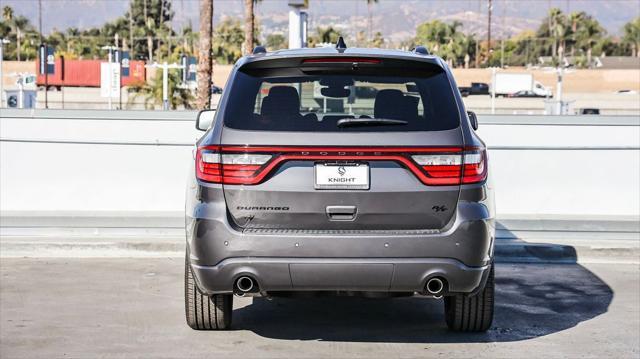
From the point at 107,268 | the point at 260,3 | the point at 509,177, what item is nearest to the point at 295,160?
the point at 107,268

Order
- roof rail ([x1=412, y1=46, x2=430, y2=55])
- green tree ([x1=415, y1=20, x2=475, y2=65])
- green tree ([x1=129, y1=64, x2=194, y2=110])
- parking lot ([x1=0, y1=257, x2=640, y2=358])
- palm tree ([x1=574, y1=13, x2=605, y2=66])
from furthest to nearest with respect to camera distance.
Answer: palm tree ([x1=574, y1=13, x2=605, y2=66]) → green tree ([x1=415, y1=20, x2=475, y2=65]) → green tree ([x1=129, y1=64, x2=194, y2=110]) → roof rail ([x1=412, y1=46, x2=430, y2=55]) → parking lot ([x1=0, y1=257, x2=640, y2=358])

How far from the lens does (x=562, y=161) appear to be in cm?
1364

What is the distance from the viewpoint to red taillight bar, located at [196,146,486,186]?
6.45 m

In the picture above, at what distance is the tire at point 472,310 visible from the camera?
7.42 m

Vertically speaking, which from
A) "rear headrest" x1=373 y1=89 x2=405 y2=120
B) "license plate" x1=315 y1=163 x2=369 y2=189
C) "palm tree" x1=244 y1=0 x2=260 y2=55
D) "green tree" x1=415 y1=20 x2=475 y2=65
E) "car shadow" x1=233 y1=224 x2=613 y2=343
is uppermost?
"green tree" x1=415 y1=20 x2=475 y2=65

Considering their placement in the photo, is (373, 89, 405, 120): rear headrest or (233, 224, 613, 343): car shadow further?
(233, 224, 613, 343): car shadow

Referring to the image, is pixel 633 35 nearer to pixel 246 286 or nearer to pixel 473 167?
pixel 473 167

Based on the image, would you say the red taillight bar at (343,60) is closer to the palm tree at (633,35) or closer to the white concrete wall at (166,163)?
the white concrete wall at (166,163)

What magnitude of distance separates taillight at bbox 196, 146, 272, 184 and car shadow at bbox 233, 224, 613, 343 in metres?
1.50

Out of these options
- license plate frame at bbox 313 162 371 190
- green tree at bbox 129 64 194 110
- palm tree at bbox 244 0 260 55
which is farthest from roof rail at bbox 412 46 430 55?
green tree at bbox 129 64 194 110

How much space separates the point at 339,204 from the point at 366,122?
20.5 inches

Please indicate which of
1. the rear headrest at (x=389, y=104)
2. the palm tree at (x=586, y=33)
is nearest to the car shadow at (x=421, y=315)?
the rear headrest at (x=389, y=104)

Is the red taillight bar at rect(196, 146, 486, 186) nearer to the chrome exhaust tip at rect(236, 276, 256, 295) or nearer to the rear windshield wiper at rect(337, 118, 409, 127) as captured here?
the rear windshield wiper at rect(337, 118, 409, 127)

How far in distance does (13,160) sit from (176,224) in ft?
8.38
